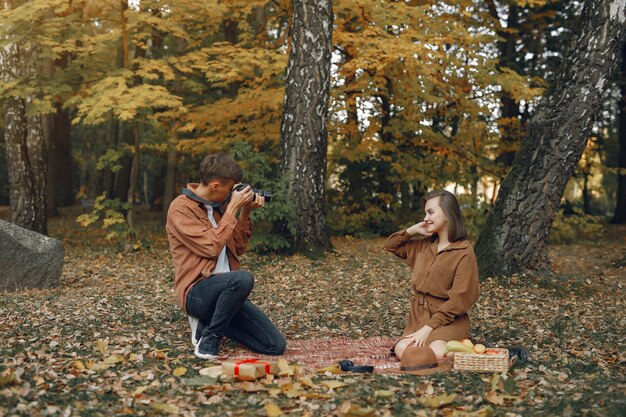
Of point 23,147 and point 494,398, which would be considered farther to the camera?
point 23,147

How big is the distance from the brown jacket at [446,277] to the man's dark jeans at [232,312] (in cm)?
117

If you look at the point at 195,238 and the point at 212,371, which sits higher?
the point at 195,238

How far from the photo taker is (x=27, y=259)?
27.7ft

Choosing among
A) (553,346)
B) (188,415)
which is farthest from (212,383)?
(553,346)

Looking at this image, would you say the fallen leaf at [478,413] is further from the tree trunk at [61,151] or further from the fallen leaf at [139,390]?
the tree trunk at [61,151]

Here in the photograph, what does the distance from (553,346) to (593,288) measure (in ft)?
9.63

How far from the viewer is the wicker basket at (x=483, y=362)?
16.1 feet

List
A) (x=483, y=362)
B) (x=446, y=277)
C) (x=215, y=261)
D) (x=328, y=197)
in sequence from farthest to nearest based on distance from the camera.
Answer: (x=328, y=197), (x=215, y=261), (x=446, y=277), (x=483, y=362)

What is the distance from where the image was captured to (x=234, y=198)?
5441 mm

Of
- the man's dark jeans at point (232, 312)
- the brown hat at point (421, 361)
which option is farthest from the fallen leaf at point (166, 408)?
the brown hat at point (421, 361)

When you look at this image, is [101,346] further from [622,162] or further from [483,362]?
[622,162]

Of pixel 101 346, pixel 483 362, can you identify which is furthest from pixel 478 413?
pixel 101 346

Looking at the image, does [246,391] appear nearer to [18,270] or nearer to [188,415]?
[188,415]

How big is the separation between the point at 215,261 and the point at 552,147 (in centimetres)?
469
